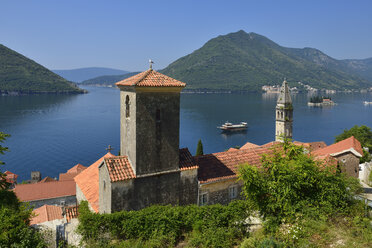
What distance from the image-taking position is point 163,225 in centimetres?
1327

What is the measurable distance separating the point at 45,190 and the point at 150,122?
2247 centimetres

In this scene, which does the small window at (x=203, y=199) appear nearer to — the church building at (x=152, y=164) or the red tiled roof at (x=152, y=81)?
the church building at (x=152, y=164)

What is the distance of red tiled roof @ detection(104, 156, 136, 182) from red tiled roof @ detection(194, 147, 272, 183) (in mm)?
4426

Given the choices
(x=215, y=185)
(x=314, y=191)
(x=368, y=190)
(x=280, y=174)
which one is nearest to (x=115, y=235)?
(x=215, y=185)

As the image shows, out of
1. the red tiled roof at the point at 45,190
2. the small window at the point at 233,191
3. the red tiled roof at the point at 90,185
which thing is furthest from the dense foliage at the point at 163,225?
the red tiled roof at the point at 45,190

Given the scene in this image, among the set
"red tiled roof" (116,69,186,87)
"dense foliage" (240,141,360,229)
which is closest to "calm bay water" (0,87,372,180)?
"red tiled roof" (116,69,186,87)

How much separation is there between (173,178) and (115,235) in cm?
457

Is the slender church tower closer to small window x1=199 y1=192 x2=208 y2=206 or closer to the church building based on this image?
the church building

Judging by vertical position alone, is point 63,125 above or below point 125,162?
below

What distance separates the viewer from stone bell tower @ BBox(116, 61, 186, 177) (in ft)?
50.7

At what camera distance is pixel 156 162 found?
16.1 metres

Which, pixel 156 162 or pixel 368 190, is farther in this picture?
pixel 368 190

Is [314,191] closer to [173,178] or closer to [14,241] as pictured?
[173,178]

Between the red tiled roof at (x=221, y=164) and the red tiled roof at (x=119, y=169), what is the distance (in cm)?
443
